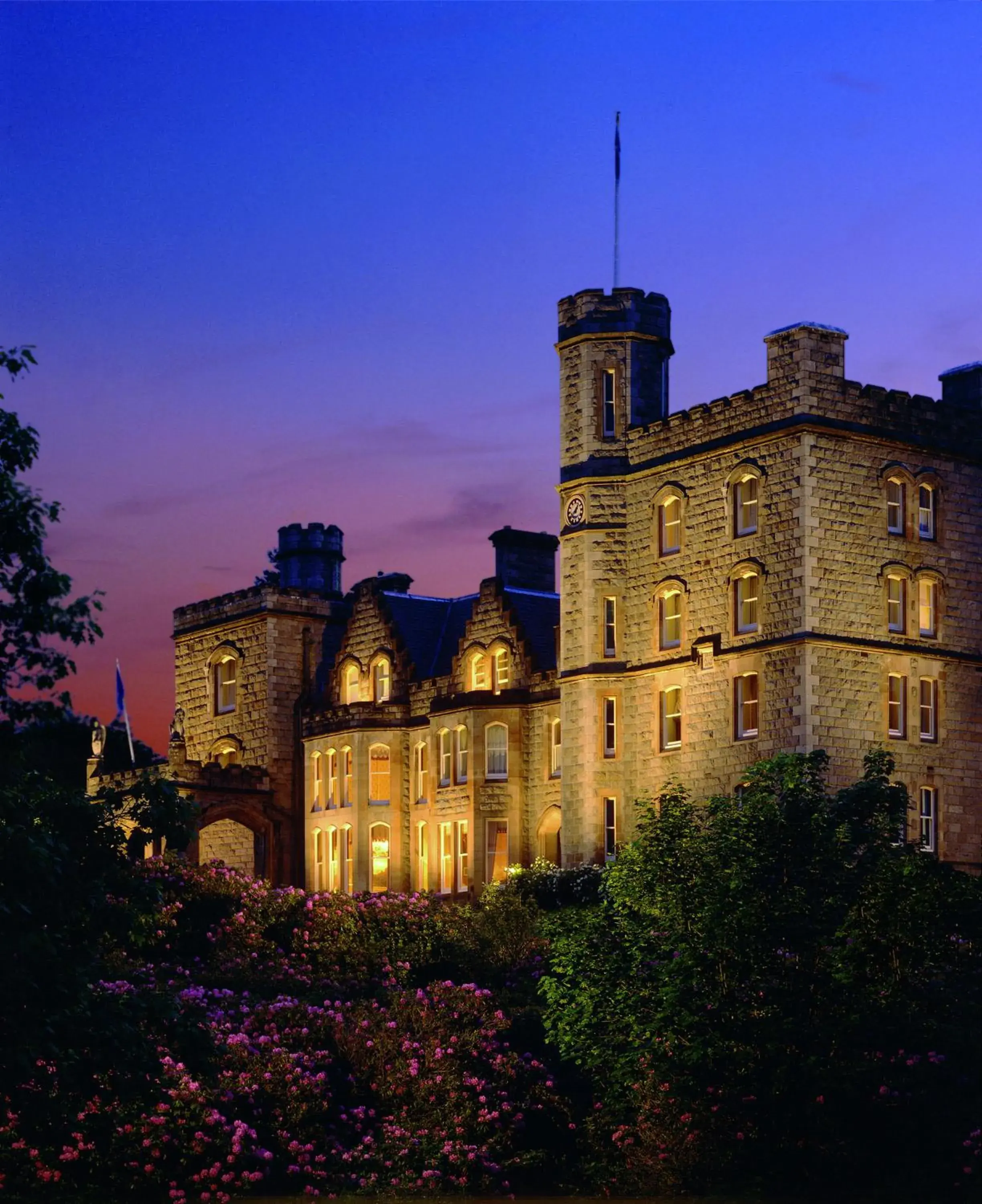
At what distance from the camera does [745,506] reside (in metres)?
60.5

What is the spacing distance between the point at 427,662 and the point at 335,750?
4320 millimetres

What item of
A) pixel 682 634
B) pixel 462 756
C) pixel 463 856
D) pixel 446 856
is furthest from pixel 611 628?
pixel 446 856

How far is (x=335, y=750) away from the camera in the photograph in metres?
73.8

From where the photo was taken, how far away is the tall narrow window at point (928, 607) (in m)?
60.9

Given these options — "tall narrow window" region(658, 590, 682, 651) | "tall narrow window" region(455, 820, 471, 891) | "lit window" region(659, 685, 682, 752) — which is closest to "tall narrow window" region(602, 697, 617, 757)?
"lit window" region(659, 685, 682, 752)

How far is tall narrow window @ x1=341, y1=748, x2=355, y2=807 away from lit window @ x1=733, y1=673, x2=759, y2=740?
1678 centimetres

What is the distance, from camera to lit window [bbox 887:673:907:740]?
5959cm

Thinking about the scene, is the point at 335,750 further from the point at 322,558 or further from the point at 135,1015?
the point at 135,1015

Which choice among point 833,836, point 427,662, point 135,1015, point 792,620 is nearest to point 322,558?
point 427,662

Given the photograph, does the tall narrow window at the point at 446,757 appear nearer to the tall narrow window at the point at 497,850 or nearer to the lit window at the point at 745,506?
the tall narrow window at the point at 497,850

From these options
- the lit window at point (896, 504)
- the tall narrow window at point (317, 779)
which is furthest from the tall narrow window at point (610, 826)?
the tall narrow window at point (317, 779)

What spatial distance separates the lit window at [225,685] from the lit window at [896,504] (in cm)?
2752

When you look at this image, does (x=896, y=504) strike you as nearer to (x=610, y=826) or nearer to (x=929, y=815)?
(x=929, y=815)

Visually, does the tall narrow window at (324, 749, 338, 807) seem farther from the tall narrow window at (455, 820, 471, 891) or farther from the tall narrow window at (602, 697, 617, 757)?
the tall narrow window at (602, 697, 617, 757)
